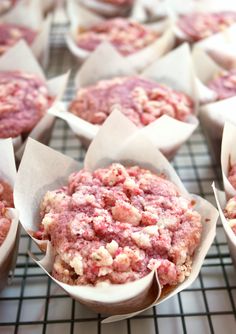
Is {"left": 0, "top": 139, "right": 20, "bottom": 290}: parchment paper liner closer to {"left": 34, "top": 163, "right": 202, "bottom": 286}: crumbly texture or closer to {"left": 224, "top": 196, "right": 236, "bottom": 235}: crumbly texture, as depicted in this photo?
{"left": 34, "top": 163, "right": 202, "bottom": 286}: crumbly texture

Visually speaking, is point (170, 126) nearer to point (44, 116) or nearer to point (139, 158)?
point (139, 158)

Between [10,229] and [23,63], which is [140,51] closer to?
[23,63]

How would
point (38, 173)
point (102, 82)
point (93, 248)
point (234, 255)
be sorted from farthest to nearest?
point (102, 82), point (38, 173), point (234, 255), point (93, 248)

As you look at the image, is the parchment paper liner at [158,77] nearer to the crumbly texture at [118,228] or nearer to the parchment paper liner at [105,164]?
the parchment paper liner at [105,164]

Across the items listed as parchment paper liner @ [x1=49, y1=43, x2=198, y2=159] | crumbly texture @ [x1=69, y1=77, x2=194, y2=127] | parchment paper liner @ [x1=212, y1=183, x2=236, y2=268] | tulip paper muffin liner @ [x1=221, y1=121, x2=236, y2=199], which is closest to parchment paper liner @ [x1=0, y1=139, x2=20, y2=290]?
parchment paper liner @ [x1=49, y1=43, x2=198, y2=159]

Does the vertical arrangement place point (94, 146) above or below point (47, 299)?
above

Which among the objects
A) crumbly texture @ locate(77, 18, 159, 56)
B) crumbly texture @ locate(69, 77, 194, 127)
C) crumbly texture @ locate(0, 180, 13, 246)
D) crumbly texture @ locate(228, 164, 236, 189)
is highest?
crumbly texture @ locate(0, 180, 13, 246)

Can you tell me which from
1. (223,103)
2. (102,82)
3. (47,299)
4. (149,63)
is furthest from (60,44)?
(47,299)

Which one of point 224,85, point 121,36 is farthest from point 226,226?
point 121,36
